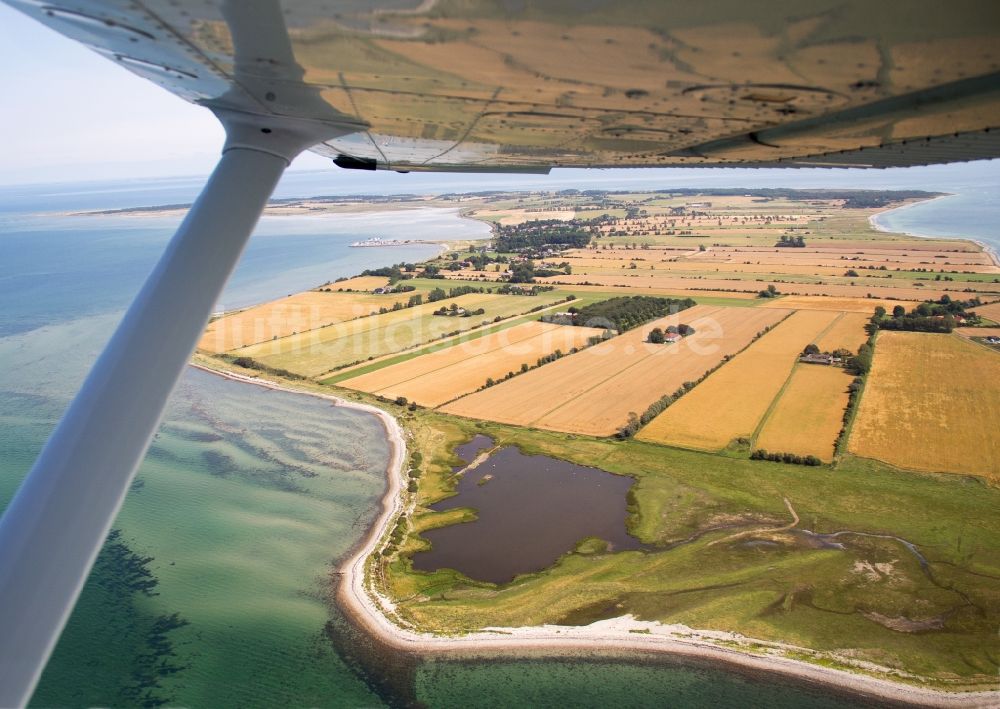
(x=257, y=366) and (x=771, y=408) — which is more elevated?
(x=257, y=366)

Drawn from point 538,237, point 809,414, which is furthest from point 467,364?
point 538,237

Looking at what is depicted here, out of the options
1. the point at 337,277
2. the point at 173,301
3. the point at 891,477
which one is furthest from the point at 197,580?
the point at 337,277

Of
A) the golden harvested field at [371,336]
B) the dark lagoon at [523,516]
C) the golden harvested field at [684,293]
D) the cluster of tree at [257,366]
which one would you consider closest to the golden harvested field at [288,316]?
the golden harvested field at [371,336]

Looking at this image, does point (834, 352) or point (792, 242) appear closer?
point (834, 352)

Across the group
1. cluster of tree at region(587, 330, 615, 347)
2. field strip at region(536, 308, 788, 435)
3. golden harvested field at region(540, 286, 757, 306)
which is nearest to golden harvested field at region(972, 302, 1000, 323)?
field strip at region(536, 308, 788, 435)

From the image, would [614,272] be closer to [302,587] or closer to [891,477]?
[891,477]

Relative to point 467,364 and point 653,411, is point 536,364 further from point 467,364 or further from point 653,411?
point 653,411
